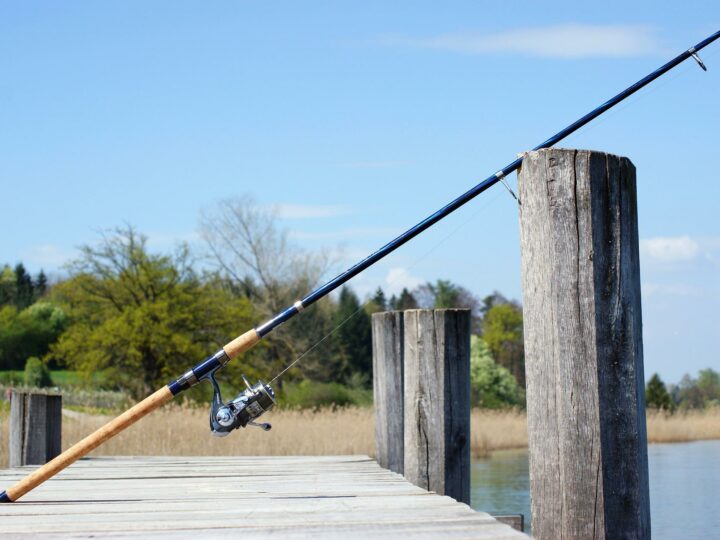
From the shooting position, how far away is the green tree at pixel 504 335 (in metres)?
45.2

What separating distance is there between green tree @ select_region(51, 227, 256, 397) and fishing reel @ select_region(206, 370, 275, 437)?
63.8 ft

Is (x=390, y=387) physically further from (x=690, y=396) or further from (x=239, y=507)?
(x=690, y=396)

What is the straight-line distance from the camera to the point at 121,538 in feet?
10.7

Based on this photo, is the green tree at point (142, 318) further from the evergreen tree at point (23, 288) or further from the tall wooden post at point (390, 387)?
the evergreen tree at point (23, 288)

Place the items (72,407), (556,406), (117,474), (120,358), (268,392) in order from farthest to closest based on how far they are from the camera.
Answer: (120,358), (72,407), (117,474), (268,392), (556,406)

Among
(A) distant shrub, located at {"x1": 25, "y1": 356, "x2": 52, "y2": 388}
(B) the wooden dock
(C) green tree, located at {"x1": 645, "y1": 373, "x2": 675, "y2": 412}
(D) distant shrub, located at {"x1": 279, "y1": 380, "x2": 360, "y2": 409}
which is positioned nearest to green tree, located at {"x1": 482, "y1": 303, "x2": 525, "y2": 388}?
(C) green tree, located at {"x1": 645, "y1": 373, "x2": 675, "y2": 412}

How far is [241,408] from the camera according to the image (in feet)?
13.8

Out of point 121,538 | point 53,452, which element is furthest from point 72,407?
point 121,538

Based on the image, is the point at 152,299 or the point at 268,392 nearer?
the point at 268,392

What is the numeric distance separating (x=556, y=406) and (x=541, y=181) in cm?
62

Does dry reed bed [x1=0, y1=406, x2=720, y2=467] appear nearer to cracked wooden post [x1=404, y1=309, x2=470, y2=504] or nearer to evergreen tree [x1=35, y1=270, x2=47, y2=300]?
cracked wooden post [x1=404, y1=309, x2=470, y2=504]

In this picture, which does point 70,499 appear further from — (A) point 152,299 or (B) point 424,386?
(A) point 152,299

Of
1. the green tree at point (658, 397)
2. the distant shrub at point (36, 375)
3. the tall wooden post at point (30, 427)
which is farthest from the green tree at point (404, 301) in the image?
the tall wooden post at point (30, 427)

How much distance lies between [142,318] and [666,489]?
41.0 feet
